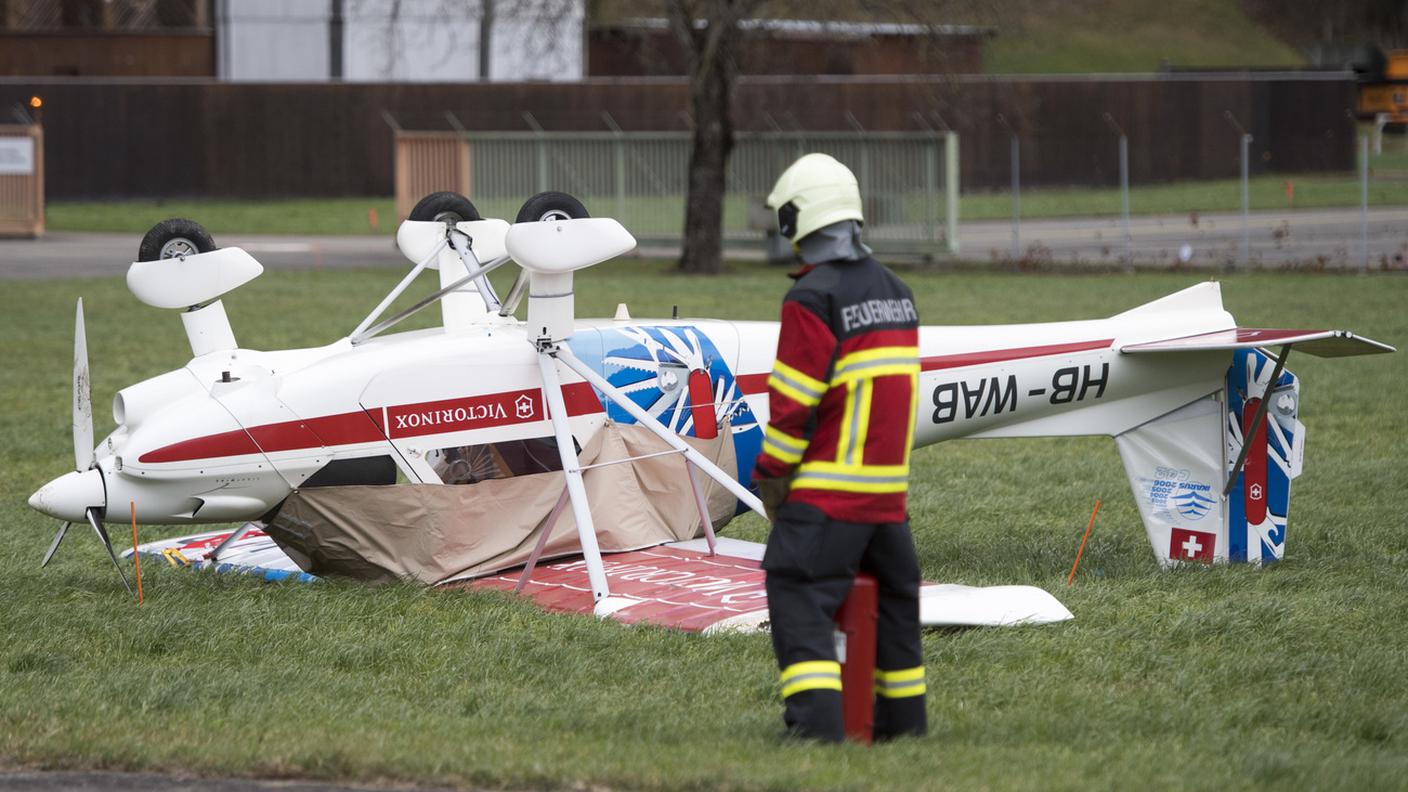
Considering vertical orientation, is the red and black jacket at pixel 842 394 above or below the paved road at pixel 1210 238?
below

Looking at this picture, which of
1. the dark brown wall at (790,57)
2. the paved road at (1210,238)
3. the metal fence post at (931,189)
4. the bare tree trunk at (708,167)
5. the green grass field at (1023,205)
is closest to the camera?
the bare tree trunk at (708,167)

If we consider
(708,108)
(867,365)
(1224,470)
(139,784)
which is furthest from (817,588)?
(708,108)

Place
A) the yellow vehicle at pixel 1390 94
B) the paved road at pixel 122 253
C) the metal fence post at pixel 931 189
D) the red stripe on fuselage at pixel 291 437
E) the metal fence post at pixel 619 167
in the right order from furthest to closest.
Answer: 1. the yellow vehicle at pixel 1390 94
2. the metal fence post at pixel 619 167
3. the paved road at pixel 122 253
4. the metal fence post at pixel 931 189
5. the red stripe on fuselage at pixel 291 437

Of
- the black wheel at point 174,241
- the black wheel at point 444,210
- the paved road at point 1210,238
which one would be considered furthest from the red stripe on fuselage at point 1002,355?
the paved road at point 1210,238

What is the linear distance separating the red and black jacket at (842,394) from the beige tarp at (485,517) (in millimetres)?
3048

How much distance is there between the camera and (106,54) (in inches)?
1887

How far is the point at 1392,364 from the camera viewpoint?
15938mm

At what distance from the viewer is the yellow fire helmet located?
17.3ft

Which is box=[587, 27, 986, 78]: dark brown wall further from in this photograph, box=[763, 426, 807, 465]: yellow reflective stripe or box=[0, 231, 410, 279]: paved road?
box=[763, 426, 807, 465]: yellow reflective stripe

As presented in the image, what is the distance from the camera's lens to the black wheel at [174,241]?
26.2 ft

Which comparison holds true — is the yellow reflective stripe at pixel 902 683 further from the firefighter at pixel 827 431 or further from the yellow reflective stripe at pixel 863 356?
the yellow reflective stripe at pixel 863 356

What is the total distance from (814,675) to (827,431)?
79 cm

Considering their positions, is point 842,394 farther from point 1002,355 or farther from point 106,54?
point 106,54

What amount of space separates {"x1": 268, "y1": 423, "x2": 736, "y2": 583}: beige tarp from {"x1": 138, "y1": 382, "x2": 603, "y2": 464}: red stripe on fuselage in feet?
0.82
